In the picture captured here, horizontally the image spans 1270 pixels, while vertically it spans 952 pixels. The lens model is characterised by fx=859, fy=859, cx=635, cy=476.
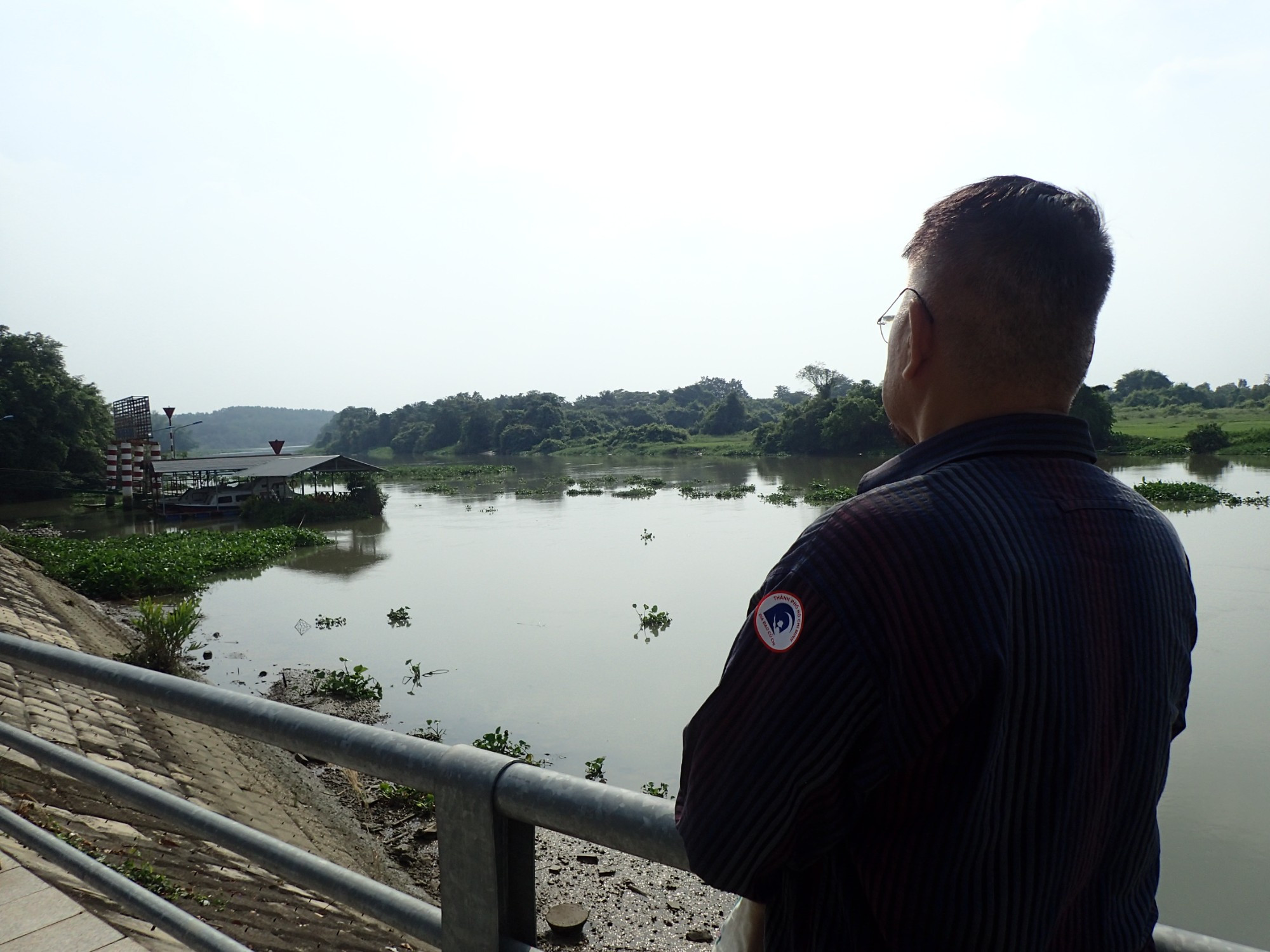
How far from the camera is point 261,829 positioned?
5.69 m

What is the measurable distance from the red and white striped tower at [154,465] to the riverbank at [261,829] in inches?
1082

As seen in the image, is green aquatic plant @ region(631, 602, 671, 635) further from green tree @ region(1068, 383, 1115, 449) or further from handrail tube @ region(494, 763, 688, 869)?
green tree @ region(1068, 383, 1115, 449)

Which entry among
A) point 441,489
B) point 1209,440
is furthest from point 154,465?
point 1209,440

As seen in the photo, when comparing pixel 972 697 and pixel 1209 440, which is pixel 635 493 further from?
pixel 972 697

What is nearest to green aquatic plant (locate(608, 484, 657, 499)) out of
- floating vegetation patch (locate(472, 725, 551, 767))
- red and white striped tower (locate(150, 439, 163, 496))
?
red and white striped tower (locate(150, 439, 163, 496))

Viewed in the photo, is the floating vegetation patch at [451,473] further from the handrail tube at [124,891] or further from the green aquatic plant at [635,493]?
the handrail tube at [124,891]

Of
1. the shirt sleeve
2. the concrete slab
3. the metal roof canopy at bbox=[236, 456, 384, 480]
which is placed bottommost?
the concrete slab

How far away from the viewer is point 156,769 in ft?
19.9

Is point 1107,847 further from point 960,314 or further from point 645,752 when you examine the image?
point 645,752

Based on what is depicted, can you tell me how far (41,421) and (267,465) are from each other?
15.7 metres

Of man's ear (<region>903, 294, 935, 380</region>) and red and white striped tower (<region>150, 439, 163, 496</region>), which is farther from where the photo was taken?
red and white striped tower (<region>150, 439, 163, 496</region>)

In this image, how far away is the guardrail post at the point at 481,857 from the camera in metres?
1.35

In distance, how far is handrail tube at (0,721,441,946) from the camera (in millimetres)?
1556

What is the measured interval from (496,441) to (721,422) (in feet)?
86.5
